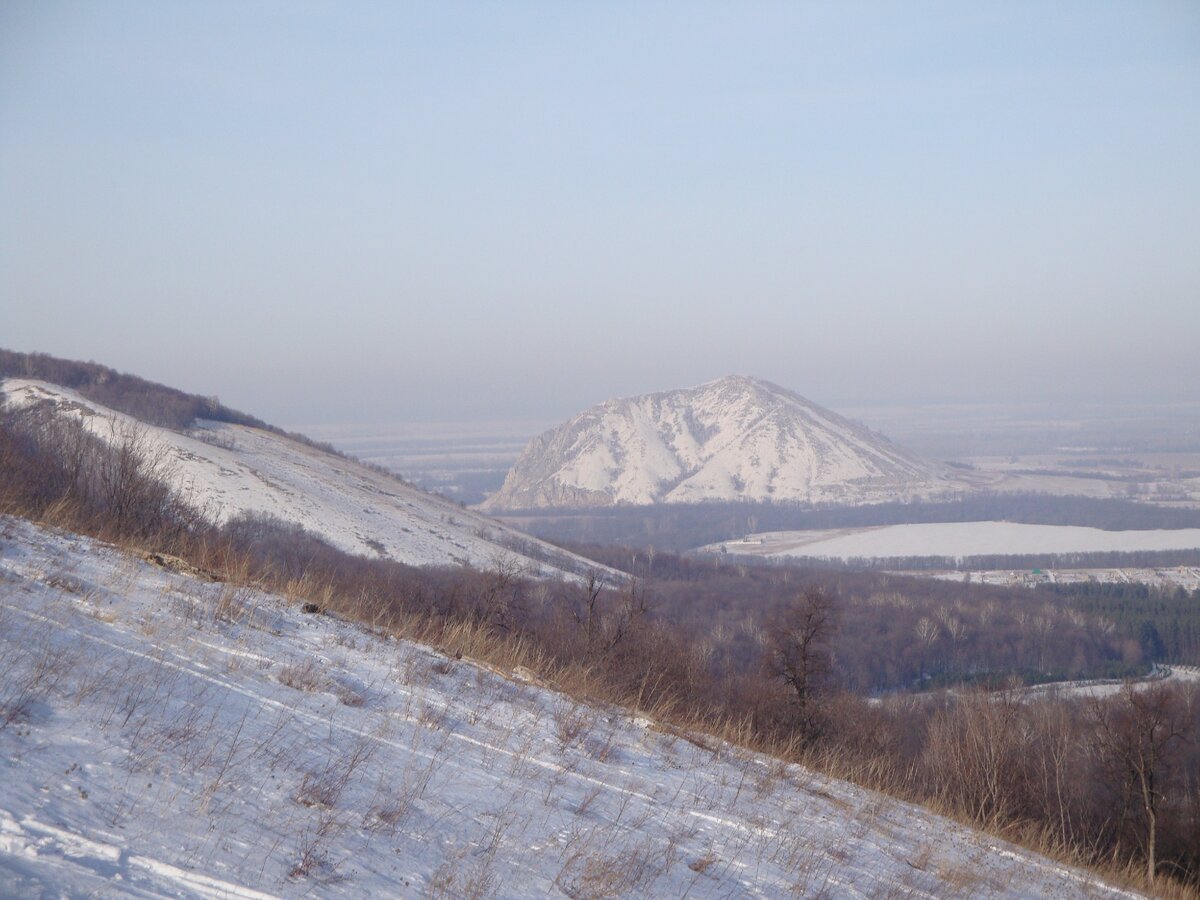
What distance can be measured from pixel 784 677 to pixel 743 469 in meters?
151

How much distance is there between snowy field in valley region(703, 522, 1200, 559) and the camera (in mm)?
87438

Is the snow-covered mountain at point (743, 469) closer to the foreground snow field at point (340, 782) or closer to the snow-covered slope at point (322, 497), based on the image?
the snow-covered slope at point (322, 497)

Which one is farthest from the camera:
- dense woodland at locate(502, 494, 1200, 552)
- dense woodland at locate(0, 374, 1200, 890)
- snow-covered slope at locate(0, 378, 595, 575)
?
dense woodland at locate(502, 494, 1200, 552)

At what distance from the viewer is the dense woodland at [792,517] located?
104 metres

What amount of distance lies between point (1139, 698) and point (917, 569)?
68.1 m

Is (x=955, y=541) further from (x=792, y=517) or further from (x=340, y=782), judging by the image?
(x=340, y=782)

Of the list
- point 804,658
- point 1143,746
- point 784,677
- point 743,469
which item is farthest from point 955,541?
point 1143,746

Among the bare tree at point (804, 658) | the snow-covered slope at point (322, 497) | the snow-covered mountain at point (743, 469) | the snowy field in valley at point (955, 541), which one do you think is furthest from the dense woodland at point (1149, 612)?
the snow-covered mountain at point (743, 469)

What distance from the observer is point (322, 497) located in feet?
188

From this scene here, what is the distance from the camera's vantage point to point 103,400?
66.2 m

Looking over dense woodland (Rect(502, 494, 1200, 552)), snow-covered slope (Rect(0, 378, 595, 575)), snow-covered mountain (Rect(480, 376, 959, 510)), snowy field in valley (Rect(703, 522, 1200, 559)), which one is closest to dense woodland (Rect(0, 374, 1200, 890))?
snow-covered slope (Rect(0, 378, 595, 575))

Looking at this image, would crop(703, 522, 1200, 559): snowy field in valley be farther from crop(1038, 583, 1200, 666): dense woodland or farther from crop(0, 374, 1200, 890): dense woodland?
crop(0, 374, 1200, 890): dense woodland

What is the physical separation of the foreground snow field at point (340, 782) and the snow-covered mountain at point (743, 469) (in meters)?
141

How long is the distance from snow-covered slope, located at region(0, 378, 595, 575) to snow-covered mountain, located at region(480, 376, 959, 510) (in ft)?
276
